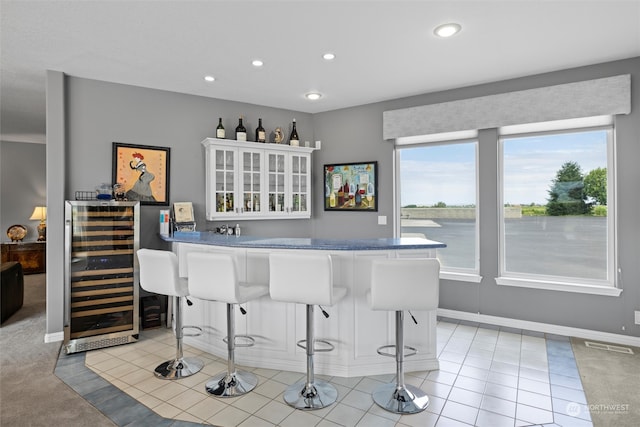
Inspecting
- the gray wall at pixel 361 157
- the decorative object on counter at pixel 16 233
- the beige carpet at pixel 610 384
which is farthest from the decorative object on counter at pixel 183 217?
the decorative object on counter at pixel 16 233

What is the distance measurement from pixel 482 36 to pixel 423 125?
1536 millimetres

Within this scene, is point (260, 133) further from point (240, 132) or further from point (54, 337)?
point (54, 337)

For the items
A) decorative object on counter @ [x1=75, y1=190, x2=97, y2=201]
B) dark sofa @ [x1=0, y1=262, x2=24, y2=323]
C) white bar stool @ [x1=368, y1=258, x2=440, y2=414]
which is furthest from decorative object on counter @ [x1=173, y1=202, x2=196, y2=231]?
white bar stool @ [x1=368, y1=258, x2=440, y2=414]

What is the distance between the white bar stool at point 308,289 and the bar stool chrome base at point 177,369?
894 millimetres

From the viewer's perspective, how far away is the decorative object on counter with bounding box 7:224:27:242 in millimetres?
6789

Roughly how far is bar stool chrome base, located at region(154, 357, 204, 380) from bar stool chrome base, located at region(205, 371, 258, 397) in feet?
0.79

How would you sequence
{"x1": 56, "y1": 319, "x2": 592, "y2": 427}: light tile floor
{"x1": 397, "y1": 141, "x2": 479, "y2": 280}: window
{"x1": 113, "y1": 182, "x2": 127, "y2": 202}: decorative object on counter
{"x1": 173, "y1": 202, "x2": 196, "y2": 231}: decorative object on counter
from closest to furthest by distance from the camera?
{"x1": 56, "y1": 319, "x2": 592, "y2": 427}: light tile floor < {"x1": 113, "y1": 182, "x2": 127, "y2": 202}: decorative object on counter < {"x1": 173, "y1": 202, "x2": 196, "y2": 231}: decorative object on counter < {"x1": 397, "y1": 141, "x2": 479, "y2": 280}: window

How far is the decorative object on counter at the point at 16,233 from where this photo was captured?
6789 mm

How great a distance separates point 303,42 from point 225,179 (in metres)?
2.06

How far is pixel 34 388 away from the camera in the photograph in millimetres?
2682

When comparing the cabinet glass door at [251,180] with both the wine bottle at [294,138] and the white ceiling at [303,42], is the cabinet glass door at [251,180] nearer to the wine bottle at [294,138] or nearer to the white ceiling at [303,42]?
the wine bottle at [294,138]

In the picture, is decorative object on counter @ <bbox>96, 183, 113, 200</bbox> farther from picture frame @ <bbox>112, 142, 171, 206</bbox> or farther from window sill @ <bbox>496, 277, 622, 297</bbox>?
window sill @ <bbox>496, 277, 622, 297</bbox>

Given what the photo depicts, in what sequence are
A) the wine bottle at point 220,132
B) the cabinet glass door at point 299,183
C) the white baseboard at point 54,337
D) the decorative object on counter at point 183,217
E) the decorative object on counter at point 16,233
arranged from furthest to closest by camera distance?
the decorative object on counter at point 16,233, the cabinet glass door at point 299,183, the wine bottle at point 220,132, the decorative object on counter at point 183,217, the white baseboard at point 54,337

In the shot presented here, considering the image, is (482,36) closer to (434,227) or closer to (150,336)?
(434,227)
